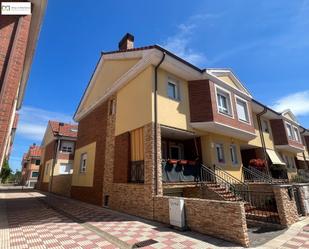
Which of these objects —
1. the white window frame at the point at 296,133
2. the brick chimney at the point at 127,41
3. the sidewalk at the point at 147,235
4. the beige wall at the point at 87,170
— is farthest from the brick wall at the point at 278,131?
the beige wall at the point at 87,170

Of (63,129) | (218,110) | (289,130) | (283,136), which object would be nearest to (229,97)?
(218,110)

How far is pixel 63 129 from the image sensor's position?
3412cm

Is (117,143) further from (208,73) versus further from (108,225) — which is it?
(208,73)

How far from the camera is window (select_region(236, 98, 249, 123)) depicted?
1769cm

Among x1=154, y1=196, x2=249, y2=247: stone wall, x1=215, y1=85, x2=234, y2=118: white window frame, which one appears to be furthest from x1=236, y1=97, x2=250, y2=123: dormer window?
x1=154, y1=196, x2=249, y2=247: stone wall

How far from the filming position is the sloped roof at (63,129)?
32.7m

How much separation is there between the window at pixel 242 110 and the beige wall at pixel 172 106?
595 centimetres

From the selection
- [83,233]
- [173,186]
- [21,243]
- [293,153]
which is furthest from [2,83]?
[293,153]

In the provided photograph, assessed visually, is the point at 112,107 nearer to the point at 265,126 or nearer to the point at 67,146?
the point at 265,126

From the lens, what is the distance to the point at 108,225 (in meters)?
9.55

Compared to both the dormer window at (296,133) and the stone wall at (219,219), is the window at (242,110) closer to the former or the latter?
the stone wall at (219,219)

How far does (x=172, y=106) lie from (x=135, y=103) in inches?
103

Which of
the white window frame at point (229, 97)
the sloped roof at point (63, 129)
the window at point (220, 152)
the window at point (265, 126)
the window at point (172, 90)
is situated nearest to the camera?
the window at point (172, 90)

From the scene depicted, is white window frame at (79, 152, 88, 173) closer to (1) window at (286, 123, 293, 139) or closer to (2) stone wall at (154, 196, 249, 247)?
(2) stone wall at (154, 196, 249, 247)
